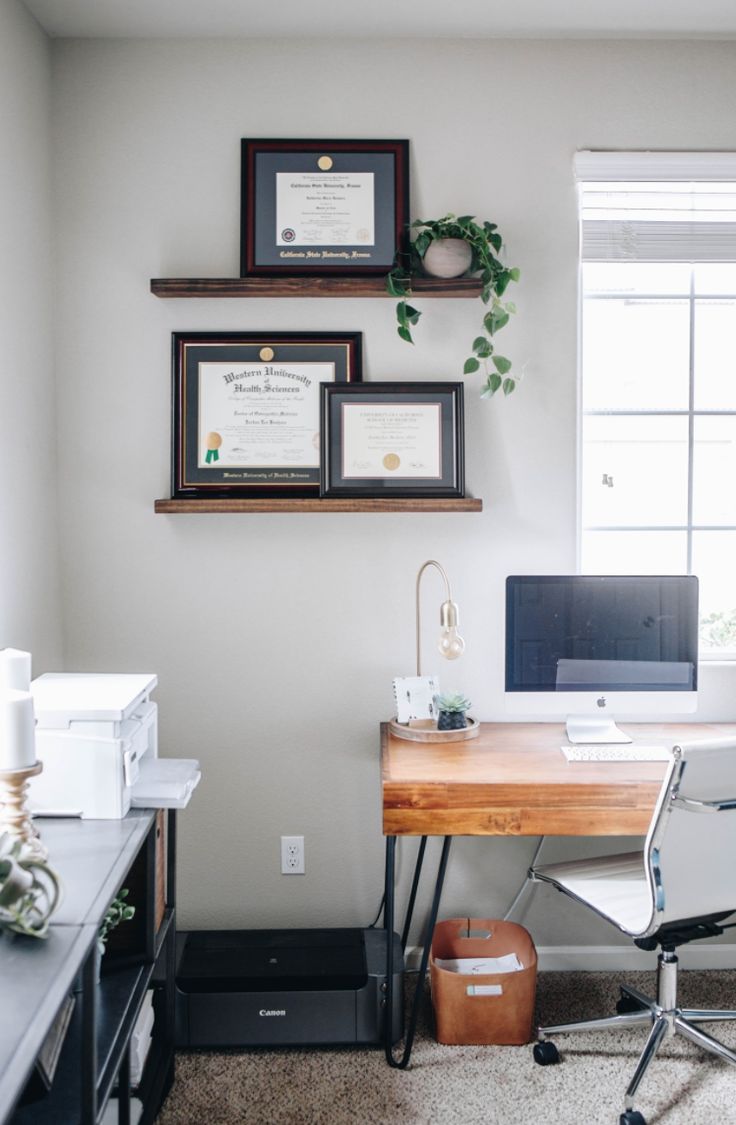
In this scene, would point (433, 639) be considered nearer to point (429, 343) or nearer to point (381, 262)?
point (429, 343)

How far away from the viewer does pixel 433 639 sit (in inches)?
111

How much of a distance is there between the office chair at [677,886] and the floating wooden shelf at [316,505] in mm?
959

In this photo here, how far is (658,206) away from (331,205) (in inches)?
36.5

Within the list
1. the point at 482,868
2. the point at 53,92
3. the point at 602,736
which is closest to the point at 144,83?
the point at 53,92

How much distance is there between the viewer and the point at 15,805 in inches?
65.2

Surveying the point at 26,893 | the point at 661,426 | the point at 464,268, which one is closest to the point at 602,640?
the point at 661,426

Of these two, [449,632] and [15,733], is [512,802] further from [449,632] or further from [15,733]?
[15,733]

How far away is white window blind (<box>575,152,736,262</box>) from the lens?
2727mm

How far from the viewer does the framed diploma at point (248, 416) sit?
2.73 m

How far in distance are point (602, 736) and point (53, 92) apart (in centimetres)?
232

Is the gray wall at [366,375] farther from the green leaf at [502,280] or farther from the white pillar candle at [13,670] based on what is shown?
the white pillar candle at [13,670]

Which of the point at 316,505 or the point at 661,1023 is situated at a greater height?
the point at 316,505

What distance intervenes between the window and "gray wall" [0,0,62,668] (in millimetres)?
1516

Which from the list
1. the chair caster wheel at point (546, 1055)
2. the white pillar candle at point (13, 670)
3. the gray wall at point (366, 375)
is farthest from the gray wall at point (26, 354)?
the chair caster wheel at point (546, 1055)
